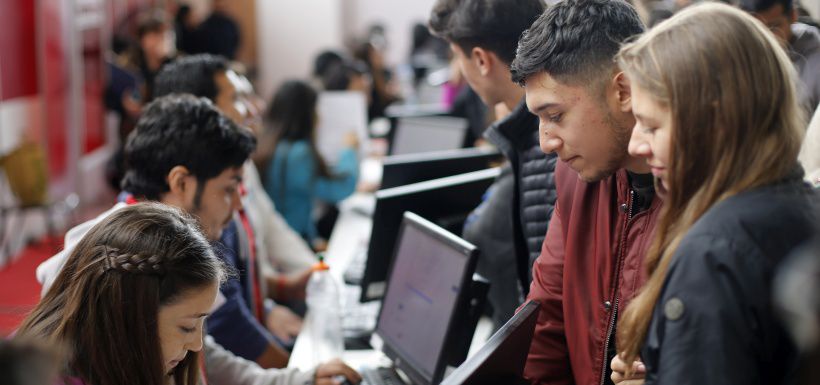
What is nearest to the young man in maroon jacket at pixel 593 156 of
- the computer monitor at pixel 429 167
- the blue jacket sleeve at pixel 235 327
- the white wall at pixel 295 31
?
the blue jacket sleeve at pixel 235 327

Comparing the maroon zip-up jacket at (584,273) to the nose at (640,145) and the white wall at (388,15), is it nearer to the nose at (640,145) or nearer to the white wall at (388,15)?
the nose at (640,145)

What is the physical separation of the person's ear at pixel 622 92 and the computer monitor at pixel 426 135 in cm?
283

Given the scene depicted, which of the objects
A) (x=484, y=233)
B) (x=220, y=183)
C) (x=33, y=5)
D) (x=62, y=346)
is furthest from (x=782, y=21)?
(x=33, y=5)

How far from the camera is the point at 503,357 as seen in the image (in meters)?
1.42

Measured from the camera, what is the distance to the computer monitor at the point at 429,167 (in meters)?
3.28

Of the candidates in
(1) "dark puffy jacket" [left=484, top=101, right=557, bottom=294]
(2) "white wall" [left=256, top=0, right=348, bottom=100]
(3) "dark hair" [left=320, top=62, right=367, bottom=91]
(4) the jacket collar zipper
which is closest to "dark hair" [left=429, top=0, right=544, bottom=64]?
(1) "dark puffy jacket" [left=484, top=101, right=557, bottom=294]

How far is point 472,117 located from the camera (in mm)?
4848

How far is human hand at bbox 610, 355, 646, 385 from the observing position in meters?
1.32

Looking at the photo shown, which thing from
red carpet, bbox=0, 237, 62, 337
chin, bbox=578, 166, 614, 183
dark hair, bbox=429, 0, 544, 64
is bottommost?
red carpet, bbox=0, 237, 62, 337

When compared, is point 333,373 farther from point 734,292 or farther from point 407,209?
point 734,292

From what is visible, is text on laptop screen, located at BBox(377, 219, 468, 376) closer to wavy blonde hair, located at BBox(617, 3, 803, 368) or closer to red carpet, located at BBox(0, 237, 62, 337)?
wavy blonde hair, located at BBox(617, 3, 803, 368)

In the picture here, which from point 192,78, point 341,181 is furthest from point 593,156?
point 341,181

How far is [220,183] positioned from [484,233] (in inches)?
27.0

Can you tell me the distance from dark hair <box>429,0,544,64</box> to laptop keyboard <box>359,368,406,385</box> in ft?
2.66
